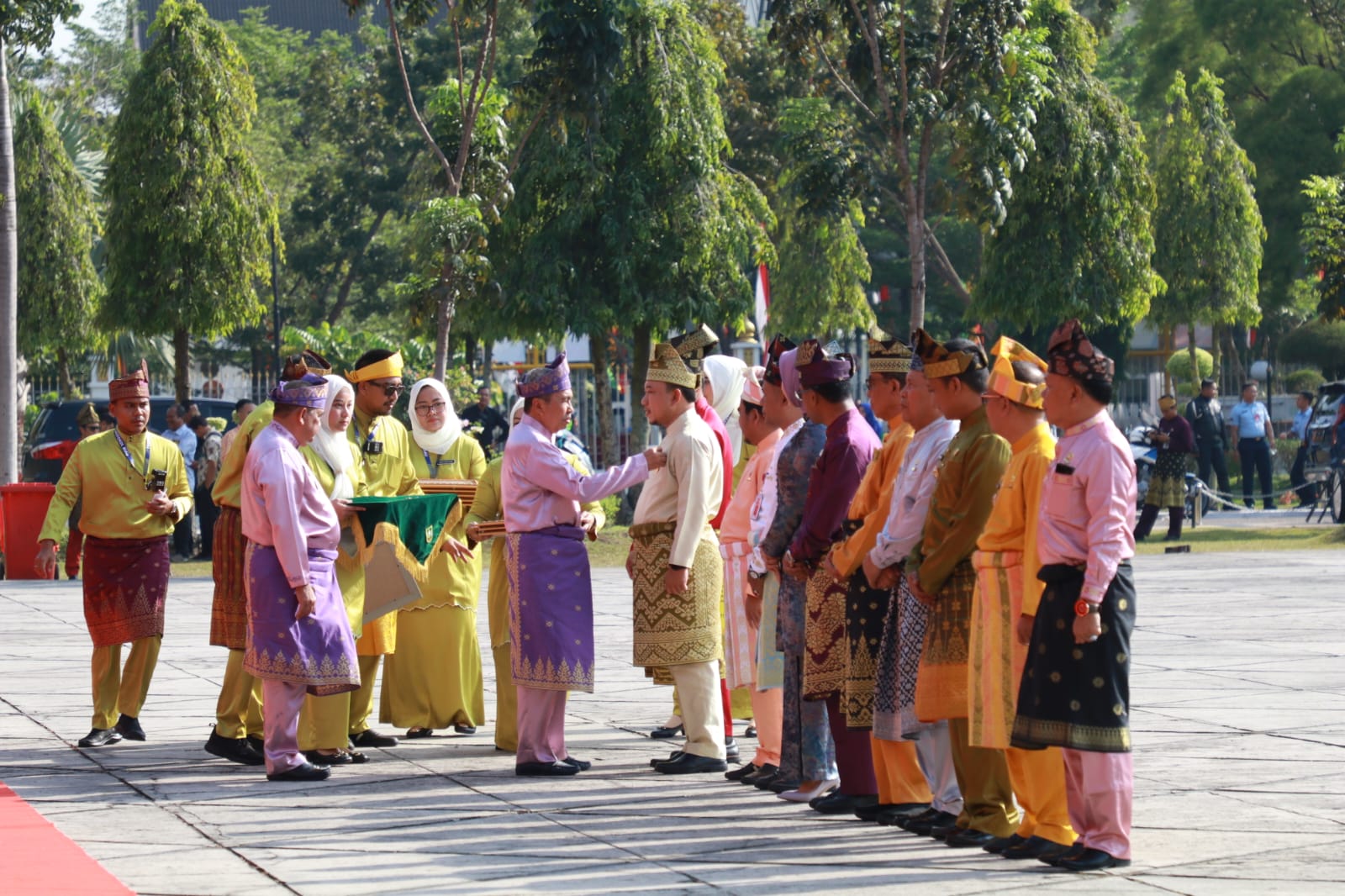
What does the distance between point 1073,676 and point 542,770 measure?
9.35 ft

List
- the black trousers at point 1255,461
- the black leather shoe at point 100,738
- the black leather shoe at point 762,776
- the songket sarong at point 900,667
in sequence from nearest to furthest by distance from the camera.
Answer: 1. the songket sarong at point 900,667
2. the black leather shoe at point 762,776
3. the black leather shoe at point 100,738
4. the black trousers at point 1255,461

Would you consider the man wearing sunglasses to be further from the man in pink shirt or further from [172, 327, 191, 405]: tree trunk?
[172, 327, 191, 405]: tree trunk

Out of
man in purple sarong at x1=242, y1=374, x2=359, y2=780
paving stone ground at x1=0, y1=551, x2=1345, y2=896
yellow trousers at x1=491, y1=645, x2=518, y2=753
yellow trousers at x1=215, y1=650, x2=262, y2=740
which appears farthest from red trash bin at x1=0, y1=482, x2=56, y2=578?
man in purple sarong at x1=242, y1=374, x2=359, y2=780

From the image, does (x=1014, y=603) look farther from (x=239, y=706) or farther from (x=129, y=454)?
(x=129, y=454)

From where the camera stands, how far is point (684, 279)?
23141 millimetres

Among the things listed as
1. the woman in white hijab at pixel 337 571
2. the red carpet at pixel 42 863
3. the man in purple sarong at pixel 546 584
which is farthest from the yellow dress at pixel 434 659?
the red carpet at pixel 42 863

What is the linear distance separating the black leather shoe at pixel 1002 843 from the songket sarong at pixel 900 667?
493 mm

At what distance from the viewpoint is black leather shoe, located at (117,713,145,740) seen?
29.6ft

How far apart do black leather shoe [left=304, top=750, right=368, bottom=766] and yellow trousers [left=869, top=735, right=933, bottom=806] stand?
108 inches

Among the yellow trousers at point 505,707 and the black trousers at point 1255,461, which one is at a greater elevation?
the black trousers at point 1255,461

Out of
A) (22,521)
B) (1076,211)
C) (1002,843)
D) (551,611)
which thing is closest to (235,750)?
(551,611)

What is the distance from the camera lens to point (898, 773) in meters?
6.89

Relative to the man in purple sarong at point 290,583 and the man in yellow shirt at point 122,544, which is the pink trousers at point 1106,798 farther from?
the man in yellow shirt at point 122,544

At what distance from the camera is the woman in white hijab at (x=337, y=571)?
27.6ft
